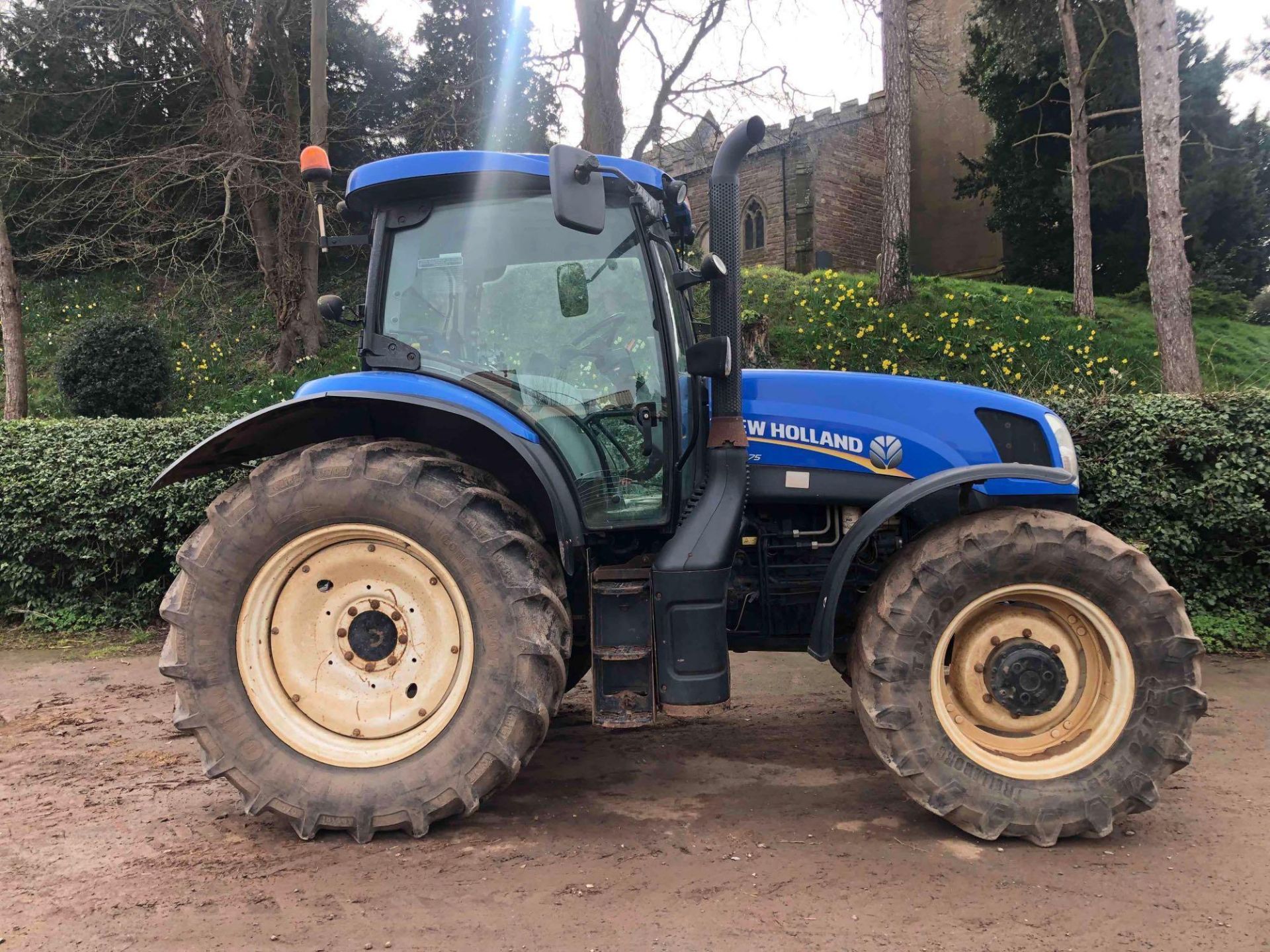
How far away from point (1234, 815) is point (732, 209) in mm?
2808

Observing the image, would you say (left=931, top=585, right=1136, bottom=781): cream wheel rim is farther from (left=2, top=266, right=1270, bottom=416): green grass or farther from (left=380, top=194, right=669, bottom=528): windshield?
(left=2, top=266, right=1270, bottom=416): green grass

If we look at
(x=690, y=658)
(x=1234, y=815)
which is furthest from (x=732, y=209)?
(x=1234, y=815)

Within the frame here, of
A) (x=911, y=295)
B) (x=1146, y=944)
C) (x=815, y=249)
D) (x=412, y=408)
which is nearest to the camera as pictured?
(x=1146, y=944)

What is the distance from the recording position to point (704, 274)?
3.08m

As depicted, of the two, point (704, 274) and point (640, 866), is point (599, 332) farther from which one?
point (640, 866)

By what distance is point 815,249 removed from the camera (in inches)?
1024

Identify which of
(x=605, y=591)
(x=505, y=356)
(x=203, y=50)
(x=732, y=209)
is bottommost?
(x=605, y=591)

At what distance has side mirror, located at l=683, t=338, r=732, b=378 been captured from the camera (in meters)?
3.04

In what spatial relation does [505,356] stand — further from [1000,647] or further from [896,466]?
[1000,647]

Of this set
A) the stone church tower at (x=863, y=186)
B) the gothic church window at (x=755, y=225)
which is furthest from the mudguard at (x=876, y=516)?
the gothic church window at (x=755, y=225)

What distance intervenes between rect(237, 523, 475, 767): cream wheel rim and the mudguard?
125 centimetres

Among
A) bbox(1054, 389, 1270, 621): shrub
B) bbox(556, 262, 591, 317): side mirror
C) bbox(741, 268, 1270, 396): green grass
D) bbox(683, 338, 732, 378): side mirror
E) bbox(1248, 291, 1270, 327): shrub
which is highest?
bbox(1248, 291, 1270, 327): shrub

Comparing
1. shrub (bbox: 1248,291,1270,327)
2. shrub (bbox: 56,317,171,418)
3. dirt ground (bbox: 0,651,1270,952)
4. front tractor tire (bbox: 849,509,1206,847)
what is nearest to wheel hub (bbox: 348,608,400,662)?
dirt ground (bbox: 0,651,1270,952)

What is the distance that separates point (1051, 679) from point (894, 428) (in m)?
1.06
